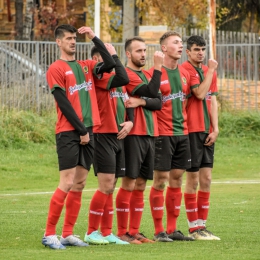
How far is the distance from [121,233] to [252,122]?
1476 centimetres

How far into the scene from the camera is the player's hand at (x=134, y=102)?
429 inches

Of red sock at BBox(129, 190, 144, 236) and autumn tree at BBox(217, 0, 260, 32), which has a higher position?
autumn tree at BBox(217, 0, 260, 32)

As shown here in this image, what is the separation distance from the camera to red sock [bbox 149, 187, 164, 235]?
438 inches

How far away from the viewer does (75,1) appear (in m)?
42.8

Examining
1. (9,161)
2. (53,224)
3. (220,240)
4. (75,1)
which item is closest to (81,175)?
(53,224)

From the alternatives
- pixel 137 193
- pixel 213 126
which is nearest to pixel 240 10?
pixel 213 126

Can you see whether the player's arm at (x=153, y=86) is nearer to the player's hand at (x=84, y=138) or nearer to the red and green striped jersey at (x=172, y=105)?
the red and green striped jersey at (x=172, y=105)

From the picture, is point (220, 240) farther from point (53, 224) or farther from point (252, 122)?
point (252, 122)

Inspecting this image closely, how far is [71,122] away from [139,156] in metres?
1.10

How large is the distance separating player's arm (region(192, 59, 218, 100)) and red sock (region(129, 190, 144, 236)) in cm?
135

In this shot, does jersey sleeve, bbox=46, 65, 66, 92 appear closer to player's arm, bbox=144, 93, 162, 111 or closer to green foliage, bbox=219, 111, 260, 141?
player's arm, bbox=144, 93, 162, 111

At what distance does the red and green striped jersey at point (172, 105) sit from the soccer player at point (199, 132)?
0.24m

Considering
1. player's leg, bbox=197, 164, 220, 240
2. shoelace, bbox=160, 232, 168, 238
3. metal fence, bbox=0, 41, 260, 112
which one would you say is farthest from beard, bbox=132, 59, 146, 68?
metal fence, bbox=0, 41, 260, 112

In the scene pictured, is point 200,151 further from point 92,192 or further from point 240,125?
point 240,125
